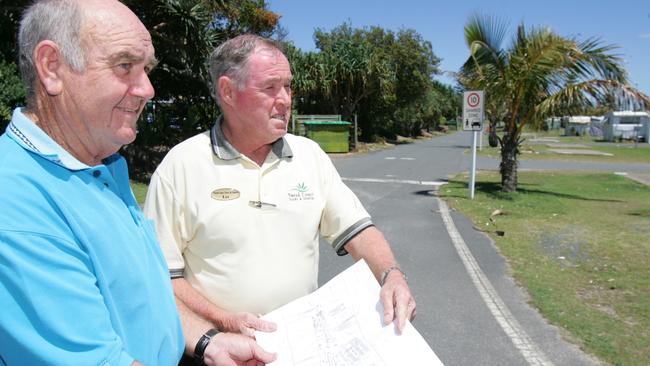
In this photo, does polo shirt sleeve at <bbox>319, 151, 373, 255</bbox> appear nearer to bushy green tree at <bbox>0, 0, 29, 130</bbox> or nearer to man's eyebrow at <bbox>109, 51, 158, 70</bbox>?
man's eyebrow at <bbox>109, 51, 158, 70</bbox>

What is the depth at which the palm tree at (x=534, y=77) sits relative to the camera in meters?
11.9

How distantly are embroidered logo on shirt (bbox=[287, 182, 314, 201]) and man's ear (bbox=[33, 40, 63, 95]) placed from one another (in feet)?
3.57

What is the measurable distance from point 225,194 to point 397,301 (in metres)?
0.81

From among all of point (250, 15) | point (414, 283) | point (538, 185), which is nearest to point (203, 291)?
point (414, 283)

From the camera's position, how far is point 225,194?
2.07 m

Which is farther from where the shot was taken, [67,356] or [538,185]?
[538,185]

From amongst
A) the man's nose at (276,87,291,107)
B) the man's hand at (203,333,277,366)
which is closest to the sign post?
the man's nose at (276,87,291,107)

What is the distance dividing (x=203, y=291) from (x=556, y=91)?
12513 mm

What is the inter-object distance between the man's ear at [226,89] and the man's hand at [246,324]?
0.90 metres

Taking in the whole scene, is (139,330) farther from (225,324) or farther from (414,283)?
(414,283)

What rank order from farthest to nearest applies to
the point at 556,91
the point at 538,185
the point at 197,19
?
the point at 538,185 → the point at 197,19 → the point at 556,91

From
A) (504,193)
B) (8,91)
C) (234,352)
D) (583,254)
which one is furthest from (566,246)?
(8,91)

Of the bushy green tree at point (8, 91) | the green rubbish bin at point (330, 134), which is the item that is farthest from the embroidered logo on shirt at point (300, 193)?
the green rubbish bin at point (330, 134)

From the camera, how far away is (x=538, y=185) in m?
15.9
